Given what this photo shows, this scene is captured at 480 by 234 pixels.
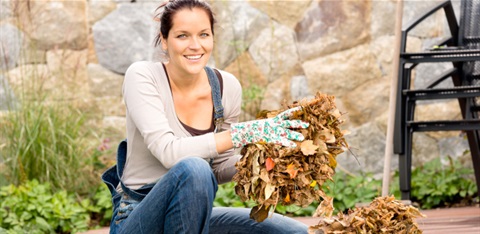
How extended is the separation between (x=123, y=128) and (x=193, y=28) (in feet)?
8.46

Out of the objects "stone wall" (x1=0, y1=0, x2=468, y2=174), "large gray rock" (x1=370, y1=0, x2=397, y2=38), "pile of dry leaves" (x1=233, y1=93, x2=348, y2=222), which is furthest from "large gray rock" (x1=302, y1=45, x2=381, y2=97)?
"pile of dry leaves" (x1=233, y1=93, x2=348, y2=222)

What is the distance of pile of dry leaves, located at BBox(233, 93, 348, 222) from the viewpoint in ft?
8.54

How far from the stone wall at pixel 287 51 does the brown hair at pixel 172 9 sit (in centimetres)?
247

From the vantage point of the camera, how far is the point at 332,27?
5.51 meters

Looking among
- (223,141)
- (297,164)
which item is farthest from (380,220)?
(223,141)

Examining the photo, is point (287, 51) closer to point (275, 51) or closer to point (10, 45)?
point (275, 51)

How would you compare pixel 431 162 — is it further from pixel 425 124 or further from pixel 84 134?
pixel 84 134

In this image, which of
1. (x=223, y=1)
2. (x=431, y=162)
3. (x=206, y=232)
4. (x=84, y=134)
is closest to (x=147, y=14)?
(x=223, y=1)

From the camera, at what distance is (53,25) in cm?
543

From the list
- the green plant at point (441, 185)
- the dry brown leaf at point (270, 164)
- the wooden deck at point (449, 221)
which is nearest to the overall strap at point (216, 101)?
the dry brown leaf at point (270, 164)

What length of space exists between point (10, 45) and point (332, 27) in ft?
6.52

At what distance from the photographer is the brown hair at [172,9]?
291 cm

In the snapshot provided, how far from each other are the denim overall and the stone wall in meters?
2.39

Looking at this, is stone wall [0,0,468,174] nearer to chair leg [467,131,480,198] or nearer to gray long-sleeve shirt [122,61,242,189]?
chair leg [467,131,480,198]
